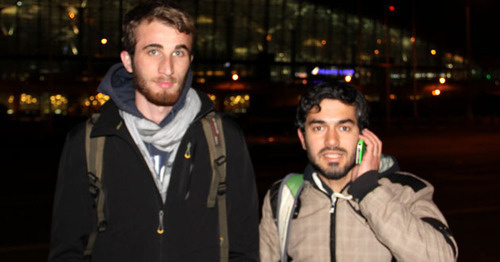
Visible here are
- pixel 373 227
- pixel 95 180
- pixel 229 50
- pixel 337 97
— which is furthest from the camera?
pixel 229 50

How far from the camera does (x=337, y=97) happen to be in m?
2.60

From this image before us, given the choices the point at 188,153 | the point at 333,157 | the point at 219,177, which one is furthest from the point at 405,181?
the point at 188,153

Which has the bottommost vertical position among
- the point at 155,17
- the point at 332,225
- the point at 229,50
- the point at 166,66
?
the point at 332,225

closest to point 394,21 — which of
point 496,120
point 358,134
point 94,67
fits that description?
point 496,120

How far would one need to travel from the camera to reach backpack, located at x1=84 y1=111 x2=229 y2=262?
213cm

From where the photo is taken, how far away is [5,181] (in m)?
12.4

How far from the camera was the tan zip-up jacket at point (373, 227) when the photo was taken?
2.29 m

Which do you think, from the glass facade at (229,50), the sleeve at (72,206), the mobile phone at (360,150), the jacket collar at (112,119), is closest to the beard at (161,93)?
the jacket collar at (112,119)

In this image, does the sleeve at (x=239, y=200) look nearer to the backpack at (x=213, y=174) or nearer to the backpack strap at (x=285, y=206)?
the backpack at (x=213, y=174)

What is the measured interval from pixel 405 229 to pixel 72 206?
5.42 ft

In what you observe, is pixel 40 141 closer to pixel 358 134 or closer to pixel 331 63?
pixel 358 134

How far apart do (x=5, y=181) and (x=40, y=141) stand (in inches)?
499

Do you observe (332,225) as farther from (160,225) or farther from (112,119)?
(112,119)

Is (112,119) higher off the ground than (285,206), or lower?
higher
